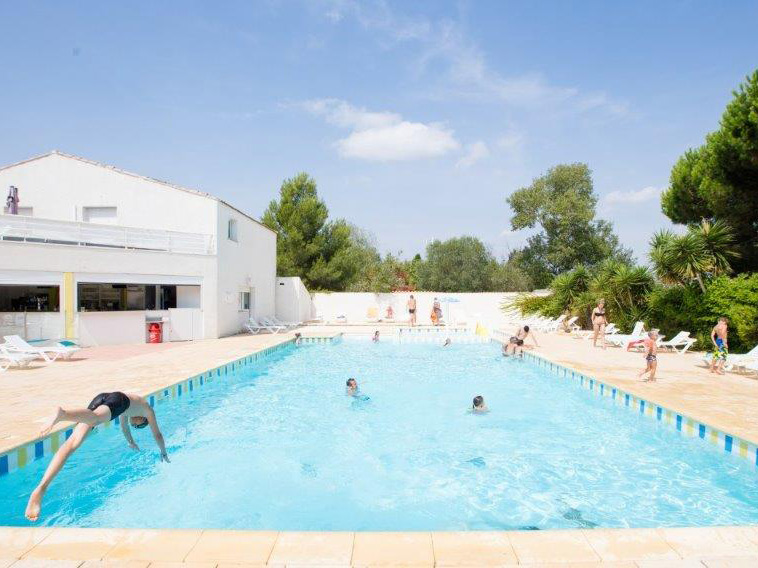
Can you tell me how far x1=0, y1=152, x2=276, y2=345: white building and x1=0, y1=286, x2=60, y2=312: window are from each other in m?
0.04

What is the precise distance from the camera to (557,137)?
2045 cm

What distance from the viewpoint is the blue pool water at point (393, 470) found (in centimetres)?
502

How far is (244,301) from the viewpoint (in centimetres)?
2048

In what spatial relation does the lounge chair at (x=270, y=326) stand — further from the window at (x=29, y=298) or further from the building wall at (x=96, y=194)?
the window at (x=29, y=298)

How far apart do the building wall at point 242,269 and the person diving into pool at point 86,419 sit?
12.5 meters

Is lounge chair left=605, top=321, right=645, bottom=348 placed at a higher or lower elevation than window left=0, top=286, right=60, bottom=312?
lower

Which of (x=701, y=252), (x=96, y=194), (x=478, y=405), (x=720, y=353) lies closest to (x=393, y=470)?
(x=478, y=405)

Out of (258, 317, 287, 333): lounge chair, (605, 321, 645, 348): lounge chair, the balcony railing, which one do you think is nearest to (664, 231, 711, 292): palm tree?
(605, 321, 645, 348): lounge chair

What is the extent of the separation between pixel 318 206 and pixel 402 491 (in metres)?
24.6

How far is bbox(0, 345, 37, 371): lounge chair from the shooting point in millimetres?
10211

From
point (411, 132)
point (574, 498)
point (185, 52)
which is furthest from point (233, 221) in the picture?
point (574, 498)

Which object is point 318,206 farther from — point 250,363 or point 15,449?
point 15,449

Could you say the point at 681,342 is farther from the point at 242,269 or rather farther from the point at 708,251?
the point at 242,269

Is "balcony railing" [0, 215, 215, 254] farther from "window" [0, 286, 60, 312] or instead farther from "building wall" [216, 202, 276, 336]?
"window" [0, 286, 60, 312]
